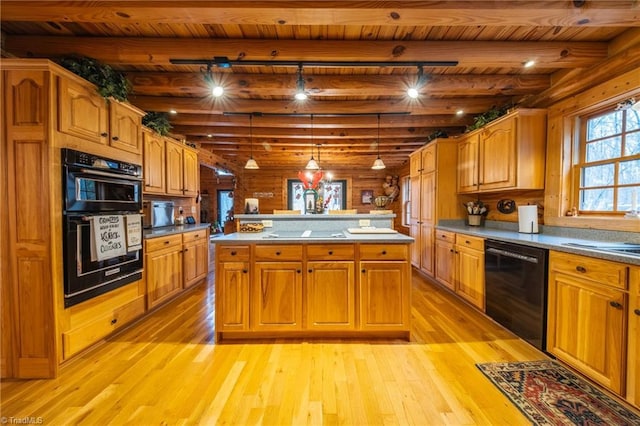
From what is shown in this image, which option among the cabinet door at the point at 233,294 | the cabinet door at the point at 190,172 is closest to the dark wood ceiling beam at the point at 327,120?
the cabinet door at the point at 190,172

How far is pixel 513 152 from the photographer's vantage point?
9.43ft

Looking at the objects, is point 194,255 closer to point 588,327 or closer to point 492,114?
point 588,327

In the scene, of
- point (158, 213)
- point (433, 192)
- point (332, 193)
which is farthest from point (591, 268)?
point (332, 193)

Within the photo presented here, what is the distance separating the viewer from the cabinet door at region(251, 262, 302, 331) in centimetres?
231

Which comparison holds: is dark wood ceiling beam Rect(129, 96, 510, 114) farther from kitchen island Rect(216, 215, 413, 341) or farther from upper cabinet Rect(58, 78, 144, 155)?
kitchen island Rect(216, 215, 413, 341)

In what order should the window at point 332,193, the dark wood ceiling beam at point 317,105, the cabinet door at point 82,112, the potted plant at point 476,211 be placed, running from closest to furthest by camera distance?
the cabinet door at point 82,112 < the dark wood ceiling beam at point 317,105 < the potted plant at point 476,211 < the window at point 332,193

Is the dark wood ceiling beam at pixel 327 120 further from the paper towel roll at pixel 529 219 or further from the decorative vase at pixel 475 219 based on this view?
the paper towel roll at pixel 529 219

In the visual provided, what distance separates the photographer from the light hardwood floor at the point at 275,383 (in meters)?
1.55

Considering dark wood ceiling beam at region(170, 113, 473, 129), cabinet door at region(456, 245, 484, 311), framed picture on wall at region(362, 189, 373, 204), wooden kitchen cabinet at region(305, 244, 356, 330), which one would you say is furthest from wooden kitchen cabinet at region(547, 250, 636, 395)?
framed picture on wall at region(362, 189, 373, 204)

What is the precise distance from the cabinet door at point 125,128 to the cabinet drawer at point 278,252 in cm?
165

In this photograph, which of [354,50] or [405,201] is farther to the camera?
[405,201]

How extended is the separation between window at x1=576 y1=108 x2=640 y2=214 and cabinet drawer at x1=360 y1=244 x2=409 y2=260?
1882 mm

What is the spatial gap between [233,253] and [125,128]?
1651 mm

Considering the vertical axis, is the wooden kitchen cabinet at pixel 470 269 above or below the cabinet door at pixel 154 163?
below
